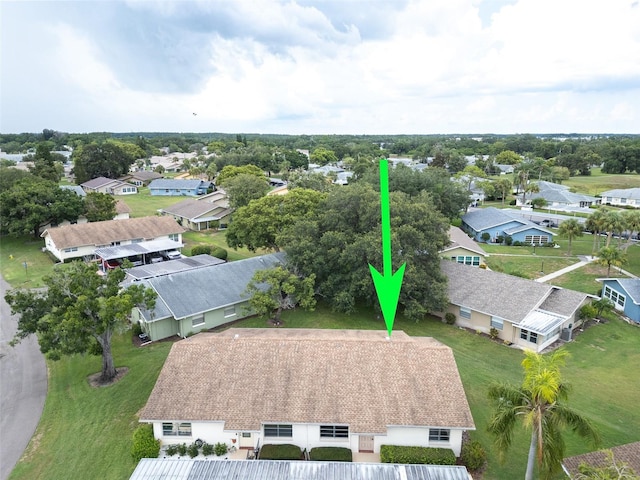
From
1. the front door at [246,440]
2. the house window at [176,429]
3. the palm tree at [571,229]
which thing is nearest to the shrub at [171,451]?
the house window at [176,429]

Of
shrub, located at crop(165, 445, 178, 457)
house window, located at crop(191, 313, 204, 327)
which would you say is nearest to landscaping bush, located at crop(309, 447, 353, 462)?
shrub, located at crop(165, 445, 178, 457)

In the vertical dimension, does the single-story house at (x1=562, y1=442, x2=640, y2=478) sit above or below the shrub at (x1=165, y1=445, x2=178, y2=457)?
above

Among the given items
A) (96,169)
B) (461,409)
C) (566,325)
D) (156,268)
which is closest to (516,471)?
(461,409)

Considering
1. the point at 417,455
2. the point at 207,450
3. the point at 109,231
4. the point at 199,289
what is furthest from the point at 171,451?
the point at 109,231

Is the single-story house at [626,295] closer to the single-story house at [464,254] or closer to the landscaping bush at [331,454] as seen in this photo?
the single-story house at [464,254]

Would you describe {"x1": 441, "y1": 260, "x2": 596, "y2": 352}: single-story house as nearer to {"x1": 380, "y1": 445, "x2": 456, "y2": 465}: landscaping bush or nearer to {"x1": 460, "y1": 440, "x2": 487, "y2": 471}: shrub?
{"x1": 460, "y1": 440, "x2": 487, "y2": 471}: shrub

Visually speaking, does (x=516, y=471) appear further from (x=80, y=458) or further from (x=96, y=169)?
(x=96, y=169)
